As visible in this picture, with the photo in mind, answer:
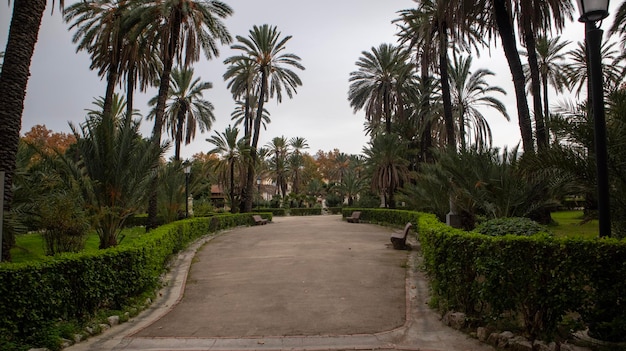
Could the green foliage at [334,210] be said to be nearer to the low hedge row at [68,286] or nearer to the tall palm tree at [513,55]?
the tall palm tree at [513,55]

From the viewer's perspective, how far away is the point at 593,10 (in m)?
5.12

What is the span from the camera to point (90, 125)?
1061cm

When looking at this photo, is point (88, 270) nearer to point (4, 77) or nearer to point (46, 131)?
point (4, 77)

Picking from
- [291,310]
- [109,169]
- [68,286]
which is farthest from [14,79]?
[291,310]

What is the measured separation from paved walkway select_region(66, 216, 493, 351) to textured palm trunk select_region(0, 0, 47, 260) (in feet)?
12.7

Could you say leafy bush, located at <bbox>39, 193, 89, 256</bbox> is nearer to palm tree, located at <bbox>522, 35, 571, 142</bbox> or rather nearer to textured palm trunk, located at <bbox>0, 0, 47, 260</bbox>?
textured palm trunk, located at <bbox>0, 0, 47, 260</bbox>

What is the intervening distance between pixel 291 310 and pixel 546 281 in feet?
13.0

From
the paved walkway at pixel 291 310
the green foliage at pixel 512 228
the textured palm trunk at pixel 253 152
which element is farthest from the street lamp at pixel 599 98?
the textured palm trunk at pixel 253 152

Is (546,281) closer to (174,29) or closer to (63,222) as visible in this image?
(63,222)

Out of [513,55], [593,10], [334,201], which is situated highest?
[513,55]

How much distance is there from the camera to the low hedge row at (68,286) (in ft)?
16.5

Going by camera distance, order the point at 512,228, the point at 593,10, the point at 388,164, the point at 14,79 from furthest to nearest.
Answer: the point at 388,164 → the point at 512,228 → the point at 14,79 → the point at 593,10

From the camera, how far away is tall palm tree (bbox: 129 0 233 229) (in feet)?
58.3

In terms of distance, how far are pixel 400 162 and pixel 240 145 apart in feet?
41.9
